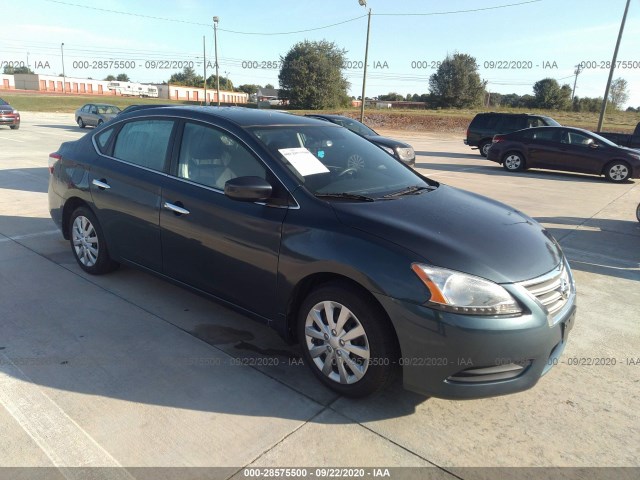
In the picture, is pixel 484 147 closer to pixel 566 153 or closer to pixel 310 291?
pixel 566 153

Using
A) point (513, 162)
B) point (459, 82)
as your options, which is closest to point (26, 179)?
point (513, 162)

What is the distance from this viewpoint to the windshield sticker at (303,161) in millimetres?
3270

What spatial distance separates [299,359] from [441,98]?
64.3 m

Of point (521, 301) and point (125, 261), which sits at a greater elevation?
point (521, 301)

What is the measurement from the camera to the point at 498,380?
2.57m

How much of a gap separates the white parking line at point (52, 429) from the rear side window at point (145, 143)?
1.82 metres

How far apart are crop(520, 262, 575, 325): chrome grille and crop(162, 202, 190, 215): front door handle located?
7.68 feet

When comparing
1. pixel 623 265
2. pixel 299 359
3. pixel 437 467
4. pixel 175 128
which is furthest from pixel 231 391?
pixel 623 265

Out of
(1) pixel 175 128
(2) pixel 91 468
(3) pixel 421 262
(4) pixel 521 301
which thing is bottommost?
(2) pixel 91 468

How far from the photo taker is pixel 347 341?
2.78m

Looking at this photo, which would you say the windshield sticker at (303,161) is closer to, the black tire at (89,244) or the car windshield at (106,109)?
the black tire at (89,244)

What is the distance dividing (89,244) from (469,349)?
146 inches

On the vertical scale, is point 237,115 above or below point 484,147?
above

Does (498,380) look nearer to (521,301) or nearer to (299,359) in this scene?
(521,301)
